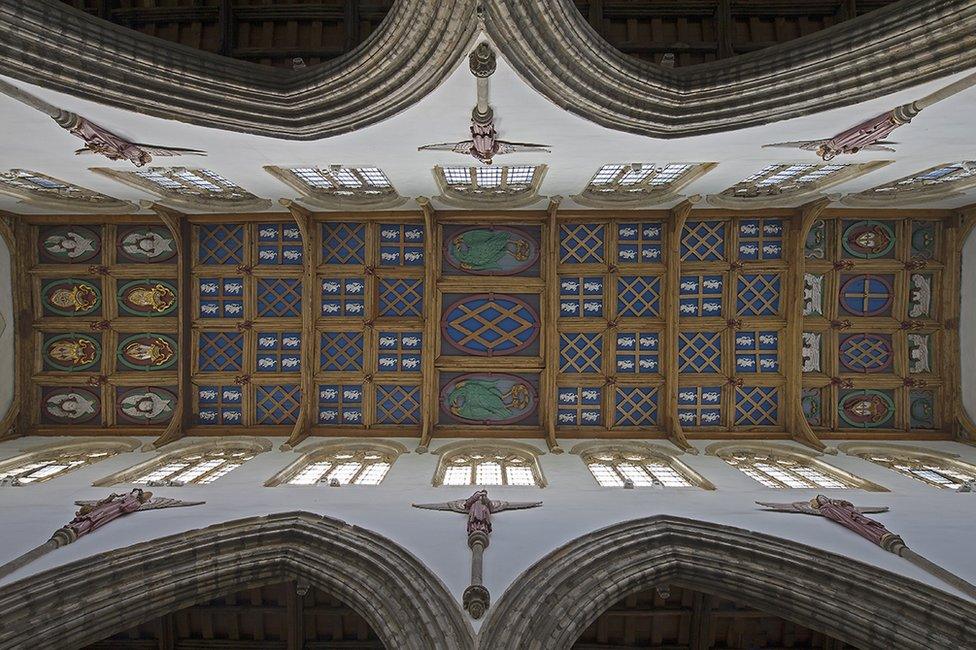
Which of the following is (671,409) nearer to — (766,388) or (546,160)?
(766,388)

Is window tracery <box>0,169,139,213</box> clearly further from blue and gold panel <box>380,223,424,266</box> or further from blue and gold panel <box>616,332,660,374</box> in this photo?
blue and gold panel <box>616,332,660,374</box>

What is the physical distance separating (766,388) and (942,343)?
3973 mm

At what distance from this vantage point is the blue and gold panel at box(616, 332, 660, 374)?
12383 millimetres

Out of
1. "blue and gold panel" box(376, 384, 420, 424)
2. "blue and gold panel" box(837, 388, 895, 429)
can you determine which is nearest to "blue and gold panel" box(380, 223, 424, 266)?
"blue and gold panel" box(376, 384, 420, 424)

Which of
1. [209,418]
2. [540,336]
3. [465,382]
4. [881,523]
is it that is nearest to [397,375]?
[465,382]

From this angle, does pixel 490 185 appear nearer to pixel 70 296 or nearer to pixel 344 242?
pixel 344 242

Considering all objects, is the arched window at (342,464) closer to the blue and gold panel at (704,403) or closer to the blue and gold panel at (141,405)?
the blue and gold panel at (141,405)

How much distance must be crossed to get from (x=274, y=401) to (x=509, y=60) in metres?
9.70

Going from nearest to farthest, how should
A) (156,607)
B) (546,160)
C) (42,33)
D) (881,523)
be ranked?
(42,33) < (156,607) < (881,523) < (546,160)

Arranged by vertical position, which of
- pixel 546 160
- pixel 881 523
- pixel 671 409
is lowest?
pixel 881 523

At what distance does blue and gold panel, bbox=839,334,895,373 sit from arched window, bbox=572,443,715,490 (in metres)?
5.19

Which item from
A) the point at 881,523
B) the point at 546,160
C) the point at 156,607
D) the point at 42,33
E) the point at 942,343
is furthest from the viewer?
the point at 942,343

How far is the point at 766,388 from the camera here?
12.3m

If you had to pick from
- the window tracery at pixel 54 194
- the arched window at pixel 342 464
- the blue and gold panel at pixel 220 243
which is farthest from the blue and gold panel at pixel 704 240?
the window tracery at pixel 54 194
